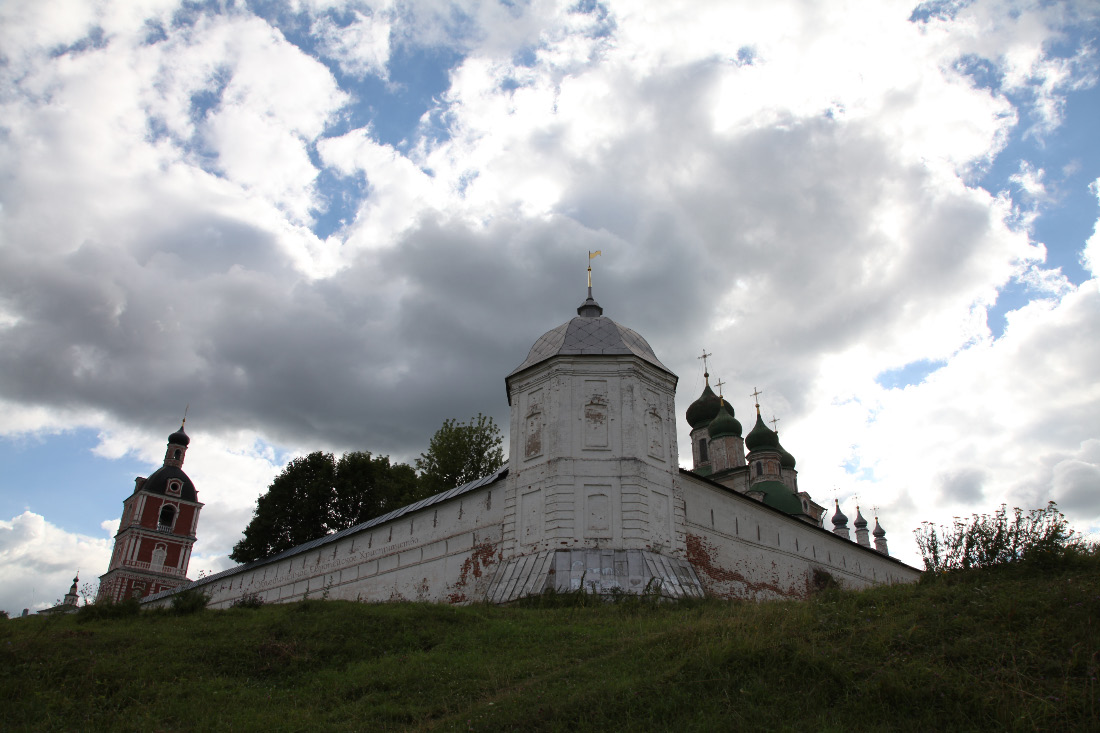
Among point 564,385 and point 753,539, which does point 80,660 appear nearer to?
point 564,385

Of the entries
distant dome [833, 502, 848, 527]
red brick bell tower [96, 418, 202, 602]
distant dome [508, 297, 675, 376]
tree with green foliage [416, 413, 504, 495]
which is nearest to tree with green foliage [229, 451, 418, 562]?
tree with green foliage [416, 413, 504, 495]

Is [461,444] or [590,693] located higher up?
[461,444]

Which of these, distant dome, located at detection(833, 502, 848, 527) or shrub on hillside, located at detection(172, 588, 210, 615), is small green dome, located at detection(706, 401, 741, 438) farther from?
shrub on hillside, located at detection(172, 588, 210, 615)

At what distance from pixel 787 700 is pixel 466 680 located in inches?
158

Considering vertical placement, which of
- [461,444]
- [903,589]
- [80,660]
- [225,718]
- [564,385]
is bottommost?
[225,718]

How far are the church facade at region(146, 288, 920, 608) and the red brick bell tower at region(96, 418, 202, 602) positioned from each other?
27.8 meters

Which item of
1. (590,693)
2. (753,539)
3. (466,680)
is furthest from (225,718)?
(753,539)

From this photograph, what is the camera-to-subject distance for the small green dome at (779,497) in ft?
124

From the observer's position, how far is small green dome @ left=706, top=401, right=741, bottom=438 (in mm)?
42875

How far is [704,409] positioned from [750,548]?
22460 millimetres

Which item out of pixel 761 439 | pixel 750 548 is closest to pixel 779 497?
pixel 761 439

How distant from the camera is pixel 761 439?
4284 centimetres

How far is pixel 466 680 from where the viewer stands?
369 inches

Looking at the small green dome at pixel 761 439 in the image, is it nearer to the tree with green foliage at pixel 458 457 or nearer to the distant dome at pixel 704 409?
the distant dome at pixel 704 409
